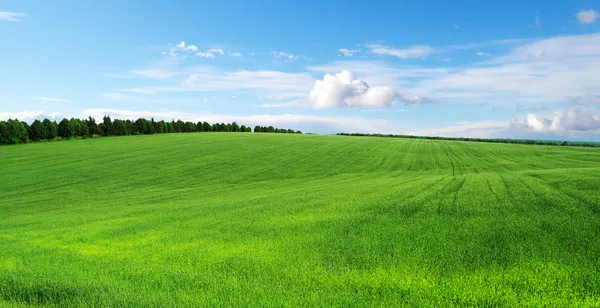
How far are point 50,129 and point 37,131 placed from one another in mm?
3546

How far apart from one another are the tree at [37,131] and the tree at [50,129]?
3.76 feet

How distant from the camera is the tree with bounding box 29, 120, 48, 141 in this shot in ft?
295

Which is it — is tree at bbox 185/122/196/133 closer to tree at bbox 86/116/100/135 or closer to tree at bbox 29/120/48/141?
tree at bbox 86/116/100/135

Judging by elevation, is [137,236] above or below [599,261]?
below

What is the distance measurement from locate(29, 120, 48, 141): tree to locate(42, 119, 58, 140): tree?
114 centimetres

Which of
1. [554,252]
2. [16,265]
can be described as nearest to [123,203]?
[16,265]

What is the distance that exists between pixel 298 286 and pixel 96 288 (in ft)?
12.6

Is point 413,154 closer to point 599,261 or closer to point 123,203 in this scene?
point 123,203

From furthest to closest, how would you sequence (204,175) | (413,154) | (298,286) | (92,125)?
(92,125), (413,154), (204,175), (298,286)

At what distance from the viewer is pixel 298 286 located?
7.09 m

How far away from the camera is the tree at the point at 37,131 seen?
8981 cm

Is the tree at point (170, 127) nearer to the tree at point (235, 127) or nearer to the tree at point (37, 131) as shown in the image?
the tree at point (235, 127)

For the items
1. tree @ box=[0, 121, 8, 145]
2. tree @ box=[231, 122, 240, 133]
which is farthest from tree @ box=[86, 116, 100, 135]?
tree @ box=[231, 122, 240, 133]

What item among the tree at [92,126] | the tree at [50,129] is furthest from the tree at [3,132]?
the tree at [92,126]
